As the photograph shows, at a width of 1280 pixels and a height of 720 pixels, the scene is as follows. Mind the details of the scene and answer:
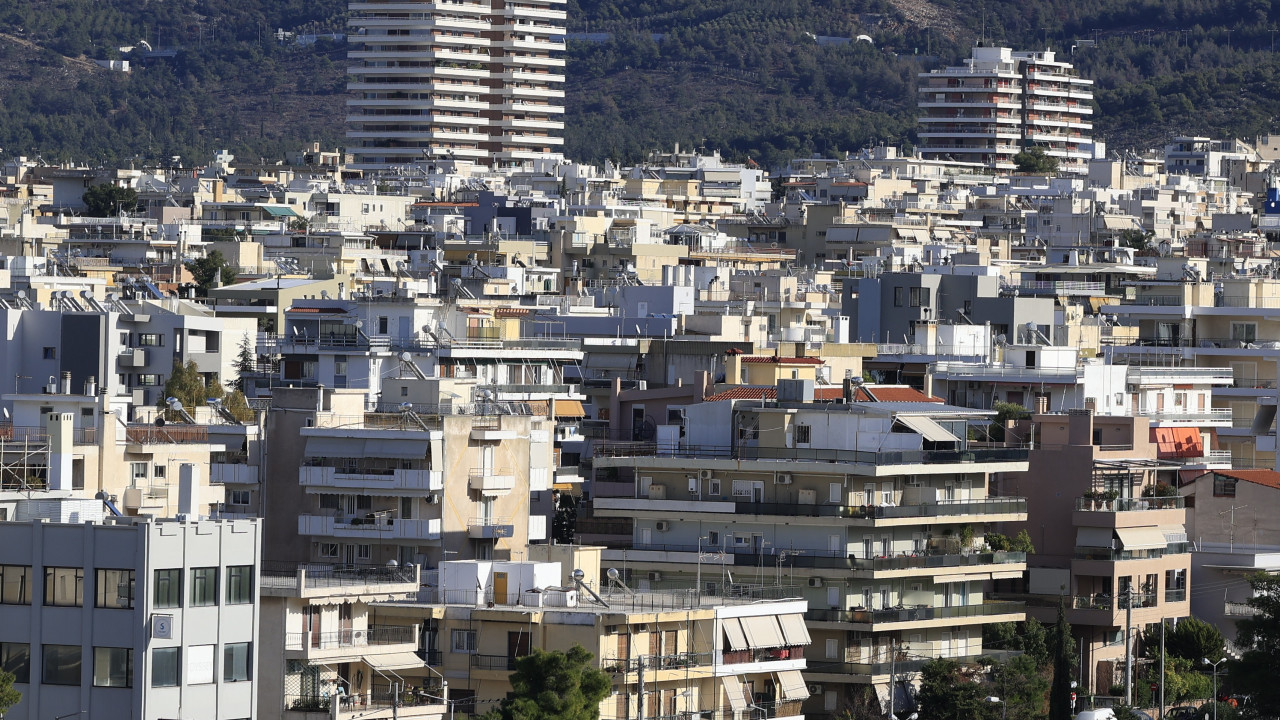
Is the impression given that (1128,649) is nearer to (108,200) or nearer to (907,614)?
(907,614)

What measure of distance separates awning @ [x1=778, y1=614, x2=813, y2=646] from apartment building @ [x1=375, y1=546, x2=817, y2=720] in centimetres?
2

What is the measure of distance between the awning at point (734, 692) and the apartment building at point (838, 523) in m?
4.90

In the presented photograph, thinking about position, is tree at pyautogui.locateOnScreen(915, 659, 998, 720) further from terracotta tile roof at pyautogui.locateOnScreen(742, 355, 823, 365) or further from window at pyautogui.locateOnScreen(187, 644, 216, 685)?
window at pyautogui.locateOnScreen(187, 644, 216, 685)

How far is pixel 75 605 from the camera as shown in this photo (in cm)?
4434

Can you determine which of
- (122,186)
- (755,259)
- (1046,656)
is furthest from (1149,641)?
(122,186)

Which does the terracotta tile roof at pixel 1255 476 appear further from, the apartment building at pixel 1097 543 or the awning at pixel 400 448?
the awning at pixel 400 448

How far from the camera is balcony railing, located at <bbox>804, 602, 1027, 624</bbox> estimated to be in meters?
60.1

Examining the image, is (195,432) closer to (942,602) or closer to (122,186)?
(942,602)

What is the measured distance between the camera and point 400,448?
61.5 metres

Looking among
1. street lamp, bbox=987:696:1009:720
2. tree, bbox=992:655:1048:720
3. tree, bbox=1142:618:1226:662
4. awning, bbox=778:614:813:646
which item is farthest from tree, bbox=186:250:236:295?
awning, bbox=778:614:813:646

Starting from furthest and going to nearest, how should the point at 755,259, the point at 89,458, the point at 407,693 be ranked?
the point at 755,259 → the point at 89,458 → the point at 407,693

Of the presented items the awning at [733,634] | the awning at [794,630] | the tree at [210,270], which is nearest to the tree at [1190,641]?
the awning at [794,630]

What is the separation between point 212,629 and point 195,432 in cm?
1989

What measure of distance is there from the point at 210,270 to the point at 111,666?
7337cm
